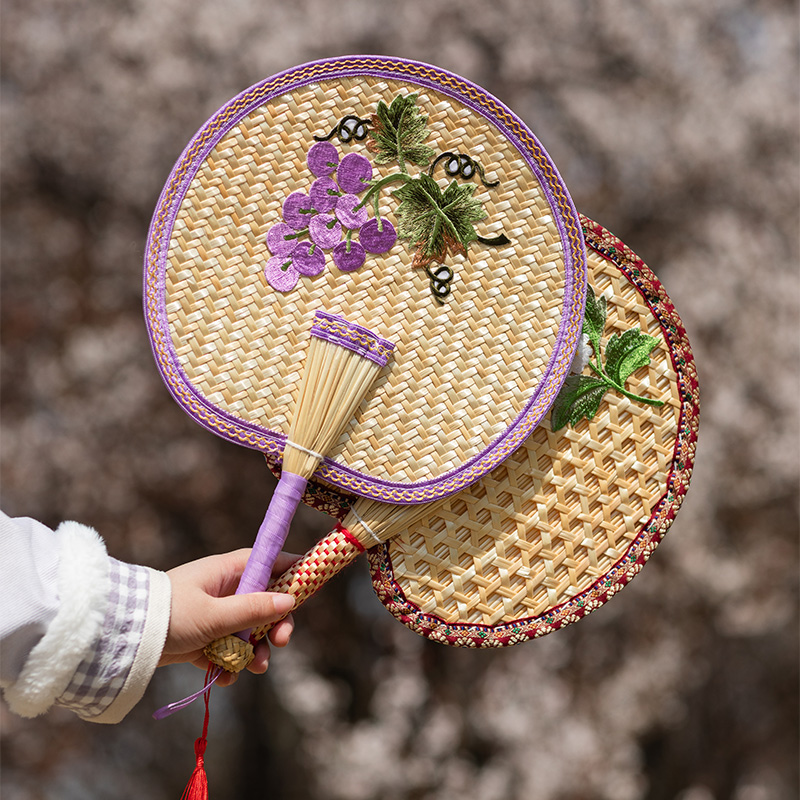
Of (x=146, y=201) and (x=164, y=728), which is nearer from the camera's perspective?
(x=146, y=201)

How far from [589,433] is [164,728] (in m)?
2.76

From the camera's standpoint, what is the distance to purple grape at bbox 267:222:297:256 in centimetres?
108

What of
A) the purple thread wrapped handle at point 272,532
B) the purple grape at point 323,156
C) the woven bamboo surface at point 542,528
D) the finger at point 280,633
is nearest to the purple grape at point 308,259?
the purple grape at point 323,156

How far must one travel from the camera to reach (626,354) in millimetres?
1132

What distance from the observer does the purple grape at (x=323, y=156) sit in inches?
42.3

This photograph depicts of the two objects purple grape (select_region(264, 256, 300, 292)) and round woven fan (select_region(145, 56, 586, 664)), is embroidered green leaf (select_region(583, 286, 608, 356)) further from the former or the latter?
purple grape (select_region(264, 256, 300, 292))

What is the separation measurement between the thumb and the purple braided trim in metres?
0.35

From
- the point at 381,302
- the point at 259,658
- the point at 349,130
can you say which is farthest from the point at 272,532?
the point at 349,130

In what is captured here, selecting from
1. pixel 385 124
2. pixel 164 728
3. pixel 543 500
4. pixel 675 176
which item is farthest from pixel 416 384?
pixel 164 728

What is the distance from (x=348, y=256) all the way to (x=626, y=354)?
0.43 meters

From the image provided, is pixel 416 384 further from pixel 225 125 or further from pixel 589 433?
pixel 225 125

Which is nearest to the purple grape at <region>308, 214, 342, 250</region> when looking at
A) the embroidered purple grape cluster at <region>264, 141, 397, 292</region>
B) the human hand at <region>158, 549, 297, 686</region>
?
the embroidered purple grape cluster at <region>264, 141, 397, 292</region>

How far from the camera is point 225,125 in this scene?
107 cm

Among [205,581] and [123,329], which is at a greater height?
[205,581]
